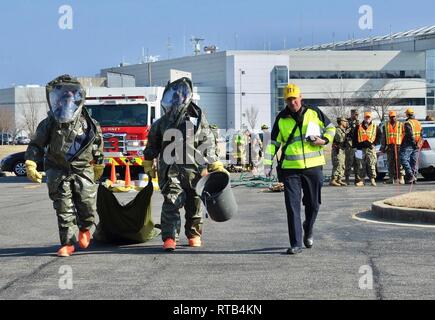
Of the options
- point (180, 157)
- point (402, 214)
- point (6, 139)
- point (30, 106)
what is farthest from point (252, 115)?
point (180, 157)


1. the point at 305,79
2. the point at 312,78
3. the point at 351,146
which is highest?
the point at 312,78

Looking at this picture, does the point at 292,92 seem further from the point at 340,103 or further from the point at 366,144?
the point at 340,103

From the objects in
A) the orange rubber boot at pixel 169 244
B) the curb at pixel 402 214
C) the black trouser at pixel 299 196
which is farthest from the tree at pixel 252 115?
the orange rubber boot at pixel 169 244

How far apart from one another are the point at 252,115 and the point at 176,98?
9106 cm

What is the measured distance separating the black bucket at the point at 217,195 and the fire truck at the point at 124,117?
13.8 metres

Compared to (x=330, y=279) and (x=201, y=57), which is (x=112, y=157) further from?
(x=201, y=57)

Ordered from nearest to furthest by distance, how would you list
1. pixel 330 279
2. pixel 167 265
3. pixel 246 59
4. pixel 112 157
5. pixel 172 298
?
pixel 172 298
pixel 330 279
pixel 167 265
pixel 112 157
pixel 246 59

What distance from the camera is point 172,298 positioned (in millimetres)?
6066

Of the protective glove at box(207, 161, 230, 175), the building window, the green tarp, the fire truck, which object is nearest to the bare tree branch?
the building window

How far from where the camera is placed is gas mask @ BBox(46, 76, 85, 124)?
8469 millimetres

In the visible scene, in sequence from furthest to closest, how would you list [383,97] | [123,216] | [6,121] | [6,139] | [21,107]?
[21,107] → [6,121] → [383,97] → [6,139] → [123,216]

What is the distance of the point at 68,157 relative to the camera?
8461 millimetres

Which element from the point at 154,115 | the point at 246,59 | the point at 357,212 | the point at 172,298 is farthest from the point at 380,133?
the point at 246,59

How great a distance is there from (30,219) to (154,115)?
11.3 meters
